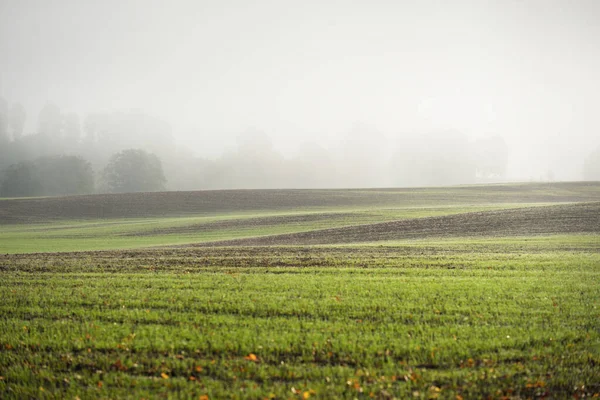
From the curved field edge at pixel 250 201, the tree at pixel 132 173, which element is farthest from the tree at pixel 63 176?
the curved field edge at pixel 250 201

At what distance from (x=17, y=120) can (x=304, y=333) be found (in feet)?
461

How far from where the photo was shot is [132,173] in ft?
306

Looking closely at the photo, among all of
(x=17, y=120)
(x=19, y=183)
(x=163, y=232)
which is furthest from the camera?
(x=17, y=120)

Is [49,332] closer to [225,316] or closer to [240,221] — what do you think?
[225,316]

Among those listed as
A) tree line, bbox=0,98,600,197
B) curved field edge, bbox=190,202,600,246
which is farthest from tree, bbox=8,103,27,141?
curved field edge, bbox=190,202,600,246

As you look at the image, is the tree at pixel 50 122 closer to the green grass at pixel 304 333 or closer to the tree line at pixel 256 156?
the tree line at pixel 256 156

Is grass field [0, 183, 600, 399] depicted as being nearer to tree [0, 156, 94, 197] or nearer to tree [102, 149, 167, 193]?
tree [102, 149, 167, 193]

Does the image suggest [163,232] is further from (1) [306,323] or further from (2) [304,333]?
(2) [304,333]

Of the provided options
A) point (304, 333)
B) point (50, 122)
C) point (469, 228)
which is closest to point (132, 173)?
point (50, 122)

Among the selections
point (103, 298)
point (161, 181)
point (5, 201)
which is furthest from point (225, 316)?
point (161, 181)

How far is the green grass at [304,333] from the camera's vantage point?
6.64 m

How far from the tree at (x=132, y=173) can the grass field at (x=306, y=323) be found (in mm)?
76236

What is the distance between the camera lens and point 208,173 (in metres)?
122

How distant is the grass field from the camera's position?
6.67 m
